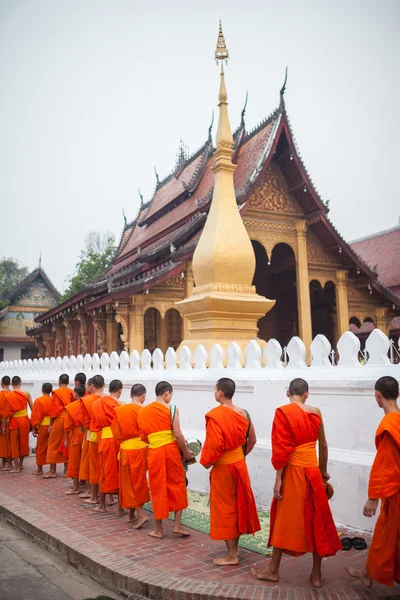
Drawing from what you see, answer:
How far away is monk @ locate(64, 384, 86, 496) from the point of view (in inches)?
227

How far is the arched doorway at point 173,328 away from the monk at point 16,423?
24.1 ft

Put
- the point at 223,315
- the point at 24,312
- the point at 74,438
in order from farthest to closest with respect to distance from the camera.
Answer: the point at 24,312
the point at 223,315
the point at 74,438

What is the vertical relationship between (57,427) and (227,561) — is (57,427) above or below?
above

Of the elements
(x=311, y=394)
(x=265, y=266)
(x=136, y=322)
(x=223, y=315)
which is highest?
(x=265, y=266)

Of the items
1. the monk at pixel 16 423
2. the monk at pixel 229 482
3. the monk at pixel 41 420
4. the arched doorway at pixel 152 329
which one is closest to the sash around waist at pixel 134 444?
the monk at pixel 229 482

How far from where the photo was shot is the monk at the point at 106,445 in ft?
16.0

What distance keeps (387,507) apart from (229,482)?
3.35 ft

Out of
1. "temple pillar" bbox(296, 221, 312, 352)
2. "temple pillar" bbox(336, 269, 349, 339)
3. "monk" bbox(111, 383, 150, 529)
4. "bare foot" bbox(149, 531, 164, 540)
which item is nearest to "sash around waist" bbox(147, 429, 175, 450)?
→ "monk" bbox(111, 383, 150, 529)

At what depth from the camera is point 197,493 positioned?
530 centimetres

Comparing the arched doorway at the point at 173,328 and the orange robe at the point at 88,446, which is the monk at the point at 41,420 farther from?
the arched doorway at the point at 173,328

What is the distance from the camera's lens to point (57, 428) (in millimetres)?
6742

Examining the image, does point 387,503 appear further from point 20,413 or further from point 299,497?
point 20,413

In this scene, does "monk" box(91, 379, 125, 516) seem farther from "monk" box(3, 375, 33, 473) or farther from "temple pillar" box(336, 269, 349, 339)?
"temple pillar" box(336, 269, 349, 339)

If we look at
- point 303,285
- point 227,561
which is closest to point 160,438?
point 227,561
